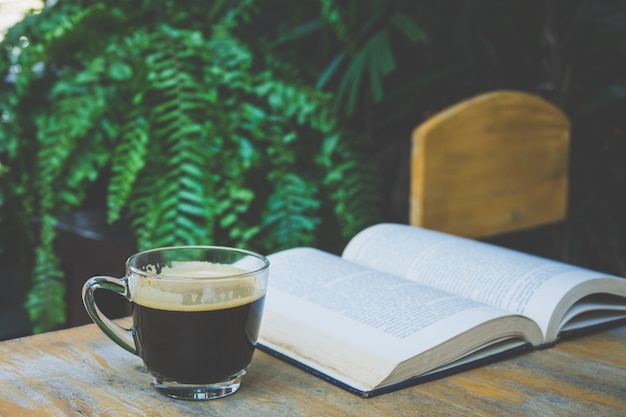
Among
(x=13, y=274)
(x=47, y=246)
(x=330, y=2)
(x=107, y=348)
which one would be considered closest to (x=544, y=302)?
(x=107, y=348)

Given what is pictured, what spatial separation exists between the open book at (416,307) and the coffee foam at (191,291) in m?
0.11

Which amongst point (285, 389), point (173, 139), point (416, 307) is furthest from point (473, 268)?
point (173, 139)

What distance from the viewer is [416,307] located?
65 cm

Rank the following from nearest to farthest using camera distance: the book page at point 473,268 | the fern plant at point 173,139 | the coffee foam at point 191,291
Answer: the coffee foam at point 191,291
the book page at point 473,268
the fern plant at point 173,139

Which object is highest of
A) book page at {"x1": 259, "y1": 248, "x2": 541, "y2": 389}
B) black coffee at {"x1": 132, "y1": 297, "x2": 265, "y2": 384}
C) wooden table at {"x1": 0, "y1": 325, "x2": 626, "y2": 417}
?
black coffee at {"x1": 132, "y1": 297, "x2": 265, "y2": 384}

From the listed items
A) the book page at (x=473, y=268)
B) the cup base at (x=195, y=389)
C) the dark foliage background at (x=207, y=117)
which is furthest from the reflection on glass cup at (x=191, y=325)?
the dark foliage background at (x=207, y=117)

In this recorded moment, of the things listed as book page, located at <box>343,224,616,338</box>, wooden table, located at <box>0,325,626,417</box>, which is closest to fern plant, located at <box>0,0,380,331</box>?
book page, located at <box>343,224,616,338</box>

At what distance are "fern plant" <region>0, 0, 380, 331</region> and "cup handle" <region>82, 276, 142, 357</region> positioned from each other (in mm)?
644

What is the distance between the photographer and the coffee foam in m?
0.50

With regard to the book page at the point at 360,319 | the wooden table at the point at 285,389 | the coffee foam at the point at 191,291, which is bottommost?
the wooden table at the point at 285,389

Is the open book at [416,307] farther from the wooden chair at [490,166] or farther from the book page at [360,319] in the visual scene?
the wooden chair at [490,166]

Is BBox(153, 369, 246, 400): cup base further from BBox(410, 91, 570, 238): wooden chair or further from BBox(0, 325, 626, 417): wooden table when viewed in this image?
BBox(410, 91, 570, 238): wooden chair

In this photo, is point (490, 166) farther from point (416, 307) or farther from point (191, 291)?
point (191, 291)

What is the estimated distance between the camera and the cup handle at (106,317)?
54 cm
